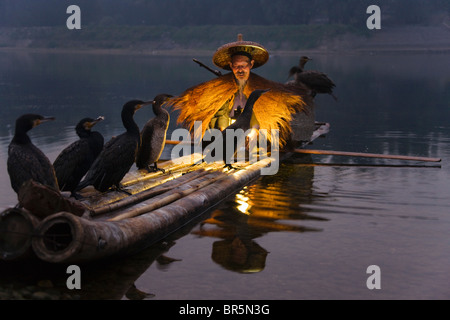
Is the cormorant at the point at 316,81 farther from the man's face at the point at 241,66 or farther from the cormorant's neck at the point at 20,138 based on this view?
the cormorant's neck at the point at 20,138

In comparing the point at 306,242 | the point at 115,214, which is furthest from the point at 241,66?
the point at 115,214

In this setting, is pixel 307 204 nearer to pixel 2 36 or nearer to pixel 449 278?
pixel 449 278

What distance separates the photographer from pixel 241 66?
11250 millimetres

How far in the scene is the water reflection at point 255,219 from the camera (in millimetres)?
7414

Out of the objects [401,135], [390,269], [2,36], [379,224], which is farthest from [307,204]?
[2,36]

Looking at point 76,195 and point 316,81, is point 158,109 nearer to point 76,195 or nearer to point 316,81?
point 76,195

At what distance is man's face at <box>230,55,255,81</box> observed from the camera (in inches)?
442

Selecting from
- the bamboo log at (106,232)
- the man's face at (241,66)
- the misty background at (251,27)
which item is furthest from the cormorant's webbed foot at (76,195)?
the misty background at (251,27)

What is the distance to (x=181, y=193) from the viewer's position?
848 cm

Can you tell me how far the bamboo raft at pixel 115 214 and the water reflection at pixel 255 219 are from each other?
263 mm

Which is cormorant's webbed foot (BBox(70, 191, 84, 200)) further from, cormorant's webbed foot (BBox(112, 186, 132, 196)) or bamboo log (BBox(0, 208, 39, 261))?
bamboo log (BBox(0, 208, 39, 261))

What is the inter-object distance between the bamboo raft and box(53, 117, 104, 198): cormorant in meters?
0.32

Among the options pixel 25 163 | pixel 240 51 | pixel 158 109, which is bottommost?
pixel 25 163

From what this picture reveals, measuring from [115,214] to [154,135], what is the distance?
2572 millimetres
